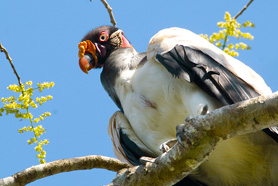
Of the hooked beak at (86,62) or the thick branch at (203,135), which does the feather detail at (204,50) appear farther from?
the thick branch at (203,135)

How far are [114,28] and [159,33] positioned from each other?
1120 millimetres

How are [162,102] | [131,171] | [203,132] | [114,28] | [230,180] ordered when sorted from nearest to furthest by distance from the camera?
[203,132]
[131,171]
[162,102]
[230,180]
[114,28]

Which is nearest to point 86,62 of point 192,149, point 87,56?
point 87,56

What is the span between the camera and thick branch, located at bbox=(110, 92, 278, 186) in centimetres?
322

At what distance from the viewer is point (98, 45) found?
5.76 meters

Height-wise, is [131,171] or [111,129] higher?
[111,129]

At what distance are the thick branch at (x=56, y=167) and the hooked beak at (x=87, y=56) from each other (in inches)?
56.0

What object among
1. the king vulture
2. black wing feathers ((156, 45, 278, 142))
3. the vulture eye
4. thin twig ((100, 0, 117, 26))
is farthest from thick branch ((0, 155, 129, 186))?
thin twig ((100, 0, 117, 26))

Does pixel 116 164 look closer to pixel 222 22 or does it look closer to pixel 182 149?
pixel 182 149

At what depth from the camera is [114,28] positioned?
6023 mm

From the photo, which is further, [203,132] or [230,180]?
[230,180]

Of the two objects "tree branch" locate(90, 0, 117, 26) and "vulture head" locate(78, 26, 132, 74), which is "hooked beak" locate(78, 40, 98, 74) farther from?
"tree branch" locate(90, 0, 117, 26)

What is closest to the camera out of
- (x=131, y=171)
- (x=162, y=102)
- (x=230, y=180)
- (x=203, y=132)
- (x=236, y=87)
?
(x=203, y=132)

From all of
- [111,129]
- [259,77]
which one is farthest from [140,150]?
[259,77]
